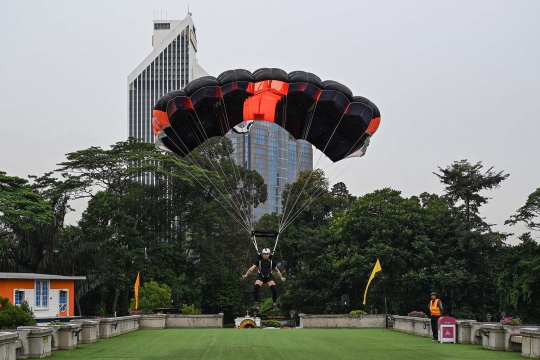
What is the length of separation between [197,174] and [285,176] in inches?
2716

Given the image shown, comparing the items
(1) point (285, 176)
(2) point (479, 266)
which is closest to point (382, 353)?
(2) point (479, 266)

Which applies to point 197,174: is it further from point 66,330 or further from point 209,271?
point 66,330

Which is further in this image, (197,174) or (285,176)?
(285,176)

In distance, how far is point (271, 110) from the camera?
19594mm

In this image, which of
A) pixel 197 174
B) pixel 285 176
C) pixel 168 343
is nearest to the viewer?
pixel 168 343

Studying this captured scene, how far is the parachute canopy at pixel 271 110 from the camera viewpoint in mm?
17906

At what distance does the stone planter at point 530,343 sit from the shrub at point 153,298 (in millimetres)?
27755

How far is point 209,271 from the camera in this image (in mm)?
51281

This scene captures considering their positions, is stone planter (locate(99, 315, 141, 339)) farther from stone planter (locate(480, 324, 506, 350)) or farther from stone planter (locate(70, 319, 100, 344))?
stone planter (locate(480, 324, 506, 350))

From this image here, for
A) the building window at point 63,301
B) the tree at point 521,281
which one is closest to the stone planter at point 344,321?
the tree at point 521,281

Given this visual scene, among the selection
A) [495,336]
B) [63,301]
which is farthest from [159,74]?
[495,336]

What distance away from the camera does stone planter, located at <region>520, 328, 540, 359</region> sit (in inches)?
537

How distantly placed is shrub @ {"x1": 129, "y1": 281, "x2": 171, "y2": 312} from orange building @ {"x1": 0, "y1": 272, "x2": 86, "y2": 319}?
23.6 feet

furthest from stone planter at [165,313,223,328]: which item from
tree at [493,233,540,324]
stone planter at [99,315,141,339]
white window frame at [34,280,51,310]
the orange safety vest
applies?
tree at [493,233,540,324]
